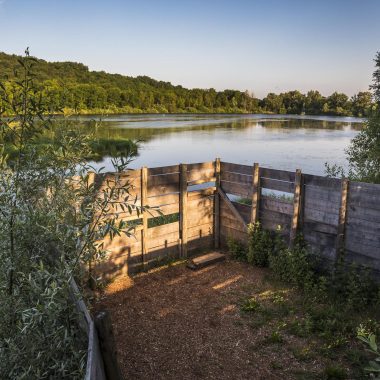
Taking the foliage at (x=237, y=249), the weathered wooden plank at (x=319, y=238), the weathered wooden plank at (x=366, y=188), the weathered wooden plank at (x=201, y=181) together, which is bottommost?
the foliage at (x=237, y=249)

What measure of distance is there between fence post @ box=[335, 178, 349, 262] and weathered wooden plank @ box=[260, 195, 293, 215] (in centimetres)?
118

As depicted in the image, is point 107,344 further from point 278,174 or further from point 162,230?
point 278,174

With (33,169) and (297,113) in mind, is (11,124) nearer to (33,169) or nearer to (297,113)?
(33,169)

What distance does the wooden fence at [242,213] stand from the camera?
695 cm

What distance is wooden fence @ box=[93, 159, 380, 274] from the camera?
6949mm

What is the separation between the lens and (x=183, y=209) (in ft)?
29.2

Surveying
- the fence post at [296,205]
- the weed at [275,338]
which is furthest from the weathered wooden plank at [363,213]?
the weed at [275,338]

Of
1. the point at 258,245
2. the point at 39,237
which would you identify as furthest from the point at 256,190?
the point at 39,237

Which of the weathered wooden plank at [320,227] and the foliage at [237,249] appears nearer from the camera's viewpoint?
the weathered wooden plank at [320,227]

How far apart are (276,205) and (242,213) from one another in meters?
1.08

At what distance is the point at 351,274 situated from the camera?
22.5ft

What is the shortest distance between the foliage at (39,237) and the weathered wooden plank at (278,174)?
510 centimetres

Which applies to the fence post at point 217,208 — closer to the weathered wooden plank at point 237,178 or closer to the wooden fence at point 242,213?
the wooden fence at point 242,213

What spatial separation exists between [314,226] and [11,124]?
6153mm
